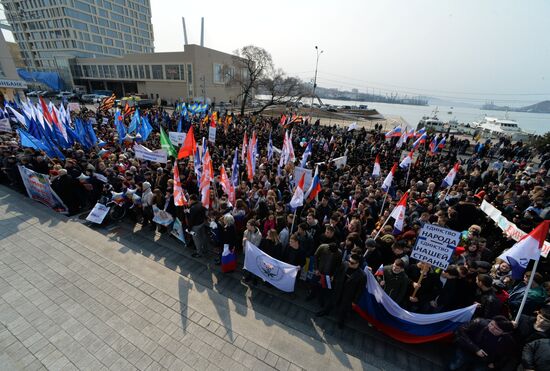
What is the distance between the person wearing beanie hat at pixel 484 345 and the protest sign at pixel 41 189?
11430 mm

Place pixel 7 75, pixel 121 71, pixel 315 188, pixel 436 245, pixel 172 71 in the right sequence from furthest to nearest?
pixel 121 71 → pixel 172 71 → pixel 7 75 → pixel 315 188 → pixel 436 245

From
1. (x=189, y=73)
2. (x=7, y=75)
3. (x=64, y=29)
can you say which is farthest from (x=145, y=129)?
(x=64, y=29)

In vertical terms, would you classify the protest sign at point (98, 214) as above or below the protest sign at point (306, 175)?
below

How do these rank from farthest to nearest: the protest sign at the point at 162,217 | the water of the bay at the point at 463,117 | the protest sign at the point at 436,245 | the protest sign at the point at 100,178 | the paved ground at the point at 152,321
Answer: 1. the water of the bay at the point at 463,117
2. the protest sign at the point at 100,178
3. the protest sign at the point at 162,217
4. the protest sign at the point at 436,245
5. the paved ground at the point at 152,321

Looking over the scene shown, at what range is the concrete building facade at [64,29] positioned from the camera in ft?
224

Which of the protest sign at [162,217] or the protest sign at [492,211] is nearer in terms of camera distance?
the protest sign at [492,211]

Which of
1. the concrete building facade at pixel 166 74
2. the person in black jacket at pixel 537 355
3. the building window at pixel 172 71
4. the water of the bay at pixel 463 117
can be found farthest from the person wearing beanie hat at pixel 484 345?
the building window at pixel 172 71

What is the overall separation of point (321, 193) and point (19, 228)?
9.74 metres

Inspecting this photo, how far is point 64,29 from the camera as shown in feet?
223

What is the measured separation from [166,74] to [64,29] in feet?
126

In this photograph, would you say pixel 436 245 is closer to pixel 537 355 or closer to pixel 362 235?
pixel 537 355

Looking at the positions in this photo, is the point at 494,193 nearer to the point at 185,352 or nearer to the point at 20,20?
the point at 185,352

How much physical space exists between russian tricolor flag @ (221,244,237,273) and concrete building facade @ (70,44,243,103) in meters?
49.9

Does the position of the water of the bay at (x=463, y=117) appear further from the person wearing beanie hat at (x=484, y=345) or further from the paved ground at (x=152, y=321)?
the person wearing beanie hat at (x=484, y=345)
